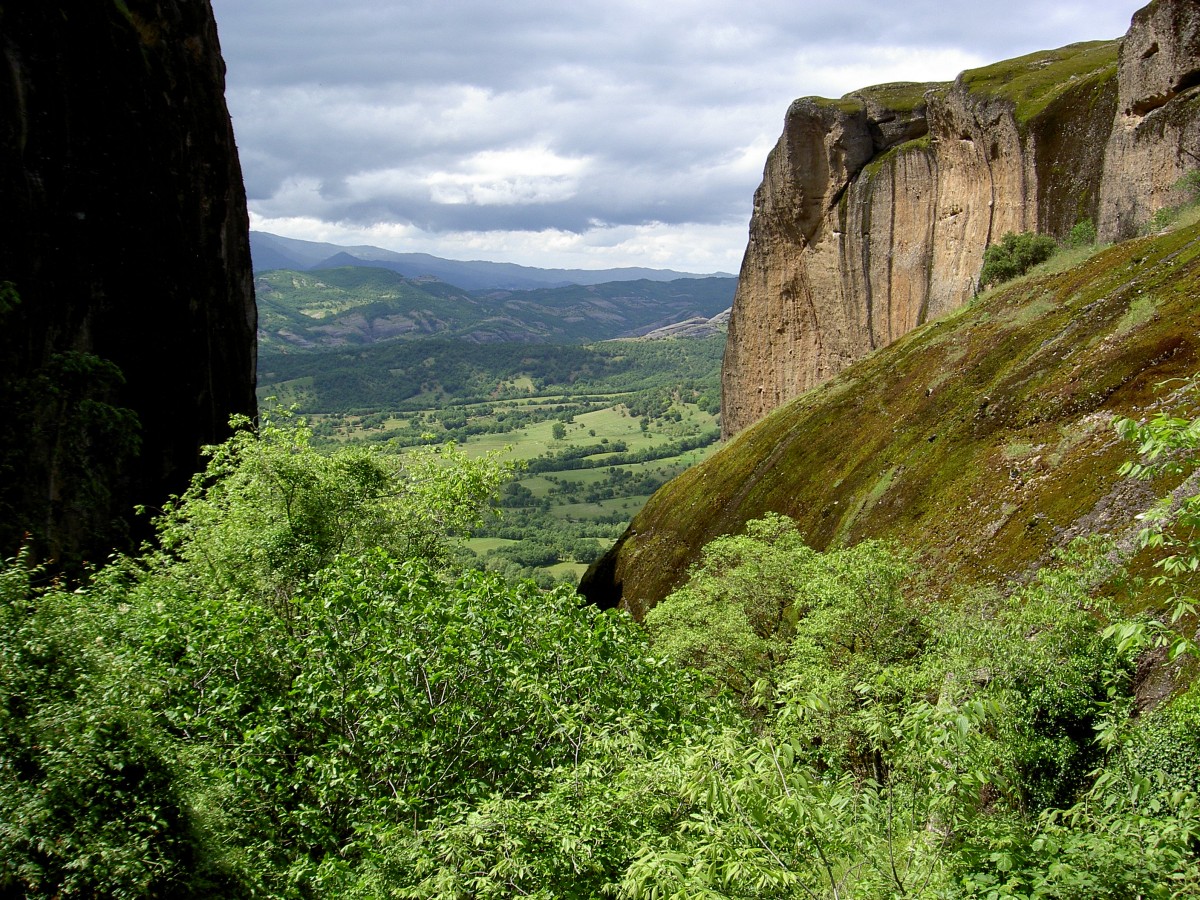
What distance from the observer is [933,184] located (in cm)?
6175

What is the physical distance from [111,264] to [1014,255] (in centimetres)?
4692

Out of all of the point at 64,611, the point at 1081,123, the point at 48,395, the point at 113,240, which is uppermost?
the point at 1081,123

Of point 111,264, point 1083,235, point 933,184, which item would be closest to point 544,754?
point 111,264

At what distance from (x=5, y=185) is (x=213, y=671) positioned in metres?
21.9

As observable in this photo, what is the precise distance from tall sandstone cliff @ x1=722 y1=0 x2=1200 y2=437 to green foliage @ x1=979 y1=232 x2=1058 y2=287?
6.95 feet

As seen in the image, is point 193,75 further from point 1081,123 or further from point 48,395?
point 1081,123

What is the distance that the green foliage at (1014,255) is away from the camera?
4656 cm

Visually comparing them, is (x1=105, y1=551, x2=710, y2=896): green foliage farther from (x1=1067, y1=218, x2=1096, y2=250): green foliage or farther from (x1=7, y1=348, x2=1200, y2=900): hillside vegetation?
(x1=1067, y1=218, x2=1096, y2=250): green foliage

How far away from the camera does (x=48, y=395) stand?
2036 centimetres

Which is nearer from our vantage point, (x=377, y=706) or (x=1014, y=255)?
(x=377, y=706)

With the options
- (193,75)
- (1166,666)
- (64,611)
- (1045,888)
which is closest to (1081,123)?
(1166,666)

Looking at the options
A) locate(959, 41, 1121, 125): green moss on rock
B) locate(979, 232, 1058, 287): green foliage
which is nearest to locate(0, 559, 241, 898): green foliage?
locate(979, 232, 1058, 287): green foliage

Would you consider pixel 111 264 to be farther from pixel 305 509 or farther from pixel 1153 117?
pixel 1153 117

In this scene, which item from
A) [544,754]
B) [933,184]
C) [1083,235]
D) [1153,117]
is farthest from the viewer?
[933,184]
